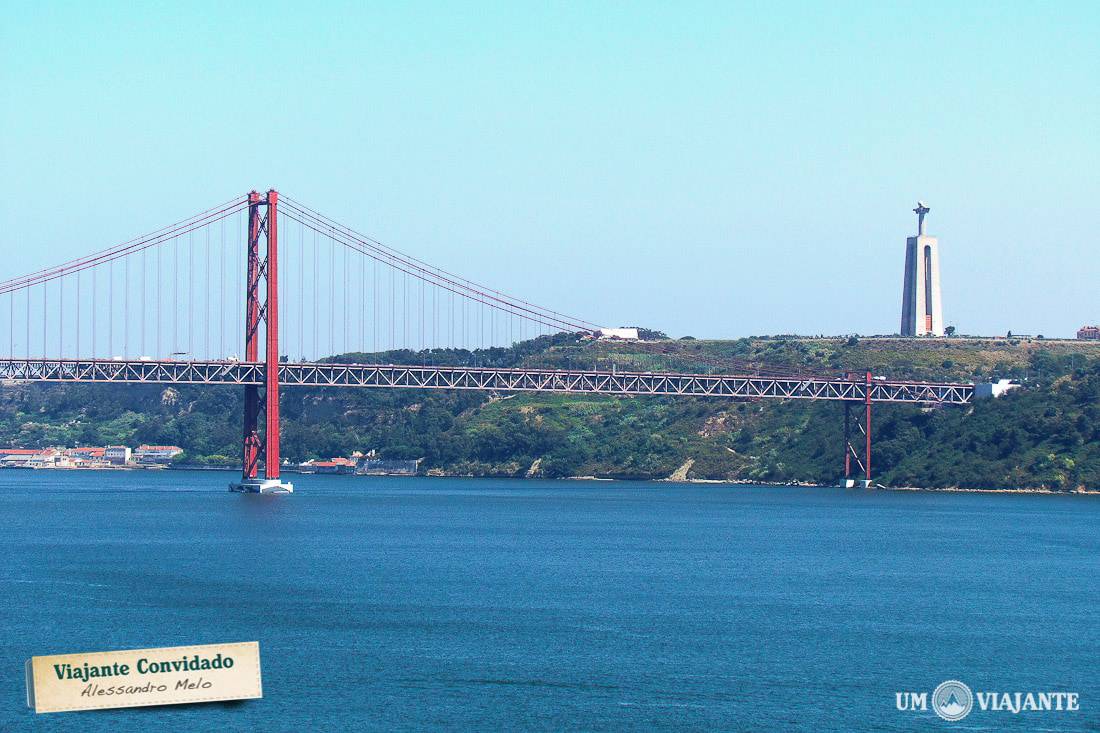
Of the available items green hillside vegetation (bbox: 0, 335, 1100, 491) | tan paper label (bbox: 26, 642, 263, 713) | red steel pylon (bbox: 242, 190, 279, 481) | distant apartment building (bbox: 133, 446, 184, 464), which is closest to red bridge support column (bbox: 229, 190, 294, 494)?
red steel pylon (bbox: 242, 190, 279, 481)

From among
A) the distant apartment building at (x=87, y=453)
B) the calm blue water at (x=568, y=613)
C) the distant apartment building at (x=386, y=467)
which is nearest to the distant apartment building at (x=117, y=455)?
the distant apartment building at (x=87, y=453)

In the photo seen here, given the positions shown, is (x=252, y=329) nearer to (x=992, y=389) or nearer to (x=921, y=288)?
(x=992, y=389)

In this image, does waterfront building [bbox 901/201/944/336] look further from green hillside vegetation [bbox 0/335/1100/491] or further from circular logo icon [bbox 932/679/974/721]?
circular logo icon [bbox 932/679/974/721]

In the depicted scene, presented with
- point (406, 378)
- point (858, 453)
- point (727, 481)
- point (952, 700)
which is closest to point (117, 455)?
point (727, 481)

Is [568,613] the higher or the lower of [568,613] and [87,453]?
the higher

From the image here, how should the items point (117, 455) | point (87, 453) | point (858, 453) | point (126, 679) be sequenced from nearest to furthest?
point (126, 679) → point (858, 453) → point (117, 455) → point (87, 453)

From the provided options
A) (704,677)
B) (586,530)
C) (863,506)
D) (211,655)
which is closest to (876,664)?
(704,677)
